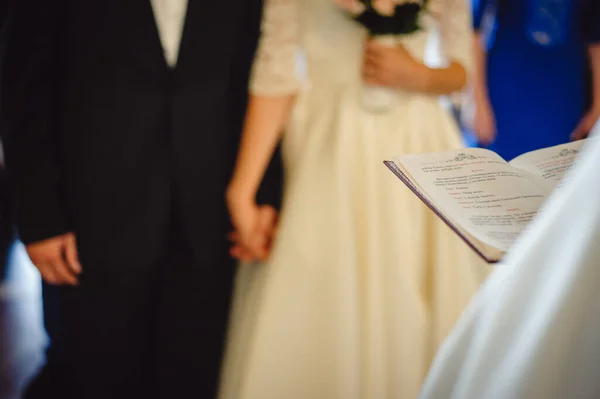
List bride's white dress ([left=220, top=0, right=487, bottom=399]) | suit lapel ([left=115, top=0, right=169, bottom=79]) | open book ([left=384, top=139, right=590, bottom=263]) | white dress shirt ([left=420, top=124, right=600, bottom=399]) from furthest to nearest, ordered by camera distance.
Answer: bride's white dress ([left=220, top=0, right=487, bottom=399]), suit lapel ([left=115, top=0, right=169, bottom=79]), open book ([left=384, top=139, right=590, bottom=263]), white dress shirt ([left=420, top=124, right=600, bottom=399])

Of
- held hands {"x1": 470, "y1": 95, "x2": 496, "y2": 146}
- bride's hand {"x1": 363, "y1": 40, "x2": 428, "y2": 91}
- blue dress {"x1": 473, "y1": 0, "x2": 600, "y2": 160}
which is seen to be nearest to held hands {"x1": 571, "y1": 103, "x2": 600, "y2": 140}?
blue dress {"x1": 473, "y1": 0, "x2": 600, "y2": 160}

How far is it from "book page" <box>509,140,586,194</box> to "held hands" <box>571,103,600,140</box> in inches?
24.3

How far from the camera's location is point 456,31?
0.80 m

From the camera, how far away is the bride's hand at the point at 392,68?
70 cm

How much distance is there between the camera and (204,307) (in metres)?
0.85

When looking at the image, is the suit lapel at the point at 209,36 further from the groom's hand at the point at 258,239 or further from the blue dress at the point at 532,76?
the blue dress at the point at 532,76

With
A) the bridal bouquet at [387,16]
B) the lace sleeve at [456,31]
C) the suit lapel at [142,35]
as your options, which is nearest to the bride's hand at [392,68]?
the bridal bouquet at [387,16]

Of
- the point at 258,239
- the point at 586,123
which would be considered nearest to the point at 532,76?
Answer: the point at 586,123

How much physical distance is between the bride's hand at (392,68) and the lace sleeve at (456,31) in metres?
0.12

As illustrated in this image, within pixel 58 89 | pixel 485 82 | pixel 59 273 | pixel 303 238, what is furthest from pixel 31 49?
pixel 485 82

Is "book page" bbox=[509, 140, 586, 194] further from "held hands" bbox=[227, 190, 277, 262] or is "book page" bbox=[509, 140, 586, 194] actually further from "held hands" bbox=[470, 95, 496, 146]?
"held hands" bbox=[470, 95, 496, 146]

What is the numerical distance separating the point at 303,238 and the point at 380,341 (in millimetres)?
229

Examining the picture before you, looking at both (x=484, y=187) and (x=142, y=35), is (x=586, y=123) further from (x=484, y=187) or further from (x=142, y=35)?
(x=142, y=35)

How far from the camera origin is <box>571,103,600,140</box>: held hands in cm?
96
